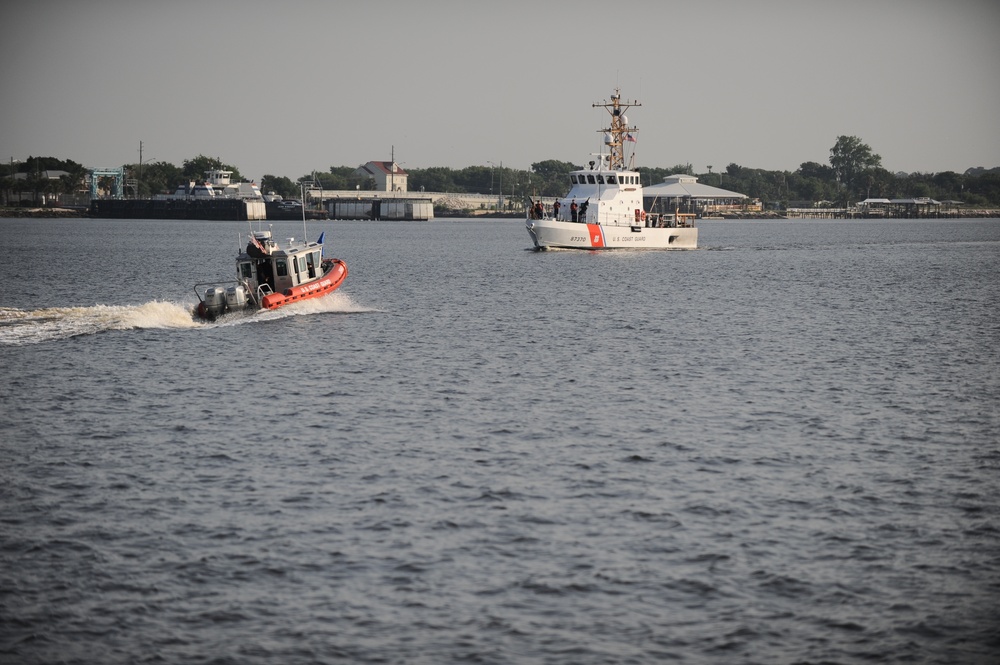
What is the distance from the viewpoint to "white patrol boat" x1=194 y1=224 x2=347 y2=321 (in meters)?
45.5

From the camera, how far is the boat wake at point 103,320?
4212 cm

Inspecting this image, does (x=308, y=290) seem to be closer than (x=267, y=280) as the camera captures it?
No

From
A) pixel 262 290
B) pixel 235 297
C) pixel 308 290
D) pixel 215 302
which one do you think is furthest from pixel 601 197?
pixel 215 302

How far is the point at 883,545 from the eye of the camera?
58.4 ft

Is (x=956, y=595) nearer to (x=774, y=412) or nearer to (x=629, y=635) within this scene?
(x=629, y=635)

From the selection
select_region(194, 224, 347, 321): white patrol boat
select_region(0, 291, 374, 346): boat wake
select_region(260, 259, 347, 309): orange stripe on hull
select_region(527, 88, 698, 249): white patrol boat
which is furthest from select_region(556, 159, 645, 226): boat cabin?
select_region(0, 291, 374, 346): boat wake

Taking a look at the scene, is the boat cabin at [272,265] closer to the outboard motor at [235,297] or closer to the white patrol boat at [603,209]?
the outboard motor at [235,297]

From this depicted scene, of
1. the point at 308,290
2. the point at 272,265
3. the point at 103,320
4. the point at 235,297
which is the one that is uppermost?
the point at 272,265

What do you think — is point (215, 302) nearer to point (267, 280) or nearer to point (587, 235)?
point (267, 280)

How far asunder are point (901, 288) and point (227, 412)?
52925 millimetres

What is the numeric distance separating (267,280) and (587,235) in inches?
1854

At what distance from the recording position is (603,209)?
9219 cm

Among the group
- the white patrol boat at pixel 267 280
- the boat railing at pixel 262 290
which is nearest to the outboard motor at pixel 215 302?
the white patrol boat at pixel 267 280

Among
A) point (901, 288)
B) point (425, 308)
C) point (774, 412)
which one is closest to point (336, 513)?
point (774, 412)
